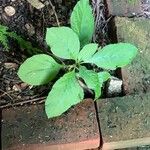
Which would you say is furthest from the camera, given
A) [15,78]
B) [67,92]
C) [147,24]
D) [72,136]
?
[147,24]

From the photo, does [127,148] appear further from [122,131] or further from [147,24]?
[147,24]

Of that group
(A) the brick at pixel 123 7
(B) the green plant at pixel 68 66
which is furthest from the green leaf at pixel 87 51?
(A) the brick at pixel 123 7

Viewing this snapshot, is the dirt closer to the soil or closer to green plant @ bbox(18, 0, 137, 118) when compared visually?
the soil

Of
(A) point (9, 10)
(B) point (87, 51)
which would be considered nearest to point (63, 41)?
(B) point (87, 51)

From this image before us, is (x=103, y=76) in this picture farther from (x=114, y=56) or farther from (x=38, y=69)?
(x=38, y=69)

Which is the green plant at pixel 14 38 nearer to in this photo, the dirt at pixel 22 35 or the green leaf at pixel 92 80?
the dirt at pixel 22 35

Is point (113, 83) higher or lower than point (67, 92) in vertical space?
lower

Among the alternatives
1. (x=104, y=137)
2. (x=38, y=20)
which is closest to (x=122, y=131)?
(x=104, y=137)
